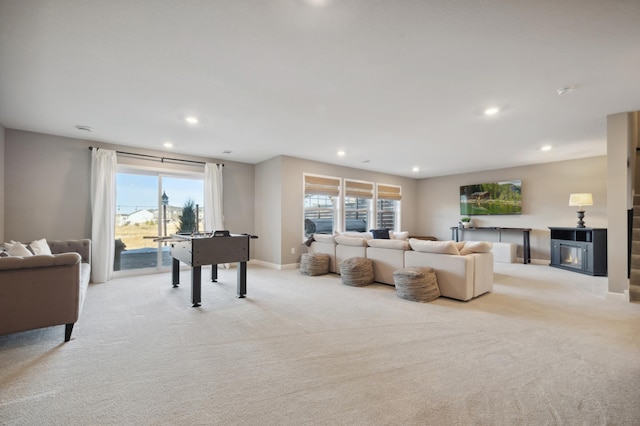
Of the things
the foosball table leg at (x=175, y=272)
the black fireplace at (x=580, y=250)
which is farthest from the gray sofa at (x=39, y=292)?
the black fireplace at (x=580, y=250)

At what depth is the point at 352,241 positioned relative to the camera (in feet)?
17.0

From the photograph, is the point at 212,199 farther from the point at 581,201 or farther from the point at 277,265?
the point at 581,201

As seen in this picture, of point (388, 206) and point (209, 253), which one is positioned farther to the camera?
point (388, 206)

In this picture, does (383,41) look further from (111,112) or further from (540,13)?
(111,112)

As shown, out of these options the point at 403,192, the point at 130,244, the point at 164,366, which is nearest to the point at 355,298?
the point at 164,366

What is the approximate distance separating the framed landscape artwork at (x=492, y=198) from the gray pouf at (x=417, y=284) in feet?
16.1

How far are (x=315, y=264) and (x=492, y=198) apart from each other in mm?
5438

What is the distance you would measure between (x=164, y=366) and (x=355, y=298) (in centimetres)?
241

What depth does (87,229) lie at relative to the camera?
4926 mm

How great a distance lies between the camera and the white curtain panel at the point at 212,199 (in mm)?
6035

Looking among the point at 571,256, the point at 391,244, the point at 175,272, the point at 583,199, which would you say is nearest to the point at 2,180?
the point at 175,272

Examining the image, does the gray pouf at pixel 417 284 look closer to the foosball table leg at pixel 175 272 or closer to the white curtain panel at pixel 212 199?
the foosball table leg at pixel 175 272

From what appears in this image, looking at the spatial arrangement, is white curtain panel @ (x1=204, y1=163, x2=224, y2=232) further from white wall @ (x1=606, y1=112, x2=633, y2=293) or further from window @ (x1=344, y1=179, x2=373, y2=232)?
white wall @ (x1=606, y1=112, x2=633, y2=293)

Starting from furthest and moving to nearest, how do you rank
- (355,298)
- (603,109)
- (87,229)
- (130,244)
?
1. (130,244)
2. (87,229)
3. (355,298)
4. (603,109)
